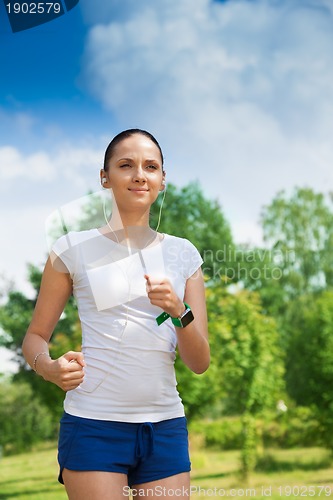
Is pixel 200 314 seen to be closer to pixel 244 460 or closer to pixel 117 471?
pixel 117 471

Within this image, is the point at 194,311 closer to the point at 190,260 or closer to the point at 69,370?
the point at 190,260

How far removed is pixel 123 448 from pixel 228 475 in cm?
734

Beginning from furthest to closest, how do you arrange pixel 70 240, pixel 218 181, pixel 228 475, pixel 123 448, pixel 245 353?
1. pixel 218 181
2. pixel 228 475
3. pixel 245 353
4. pixel 70 240
5. pixel 123 448

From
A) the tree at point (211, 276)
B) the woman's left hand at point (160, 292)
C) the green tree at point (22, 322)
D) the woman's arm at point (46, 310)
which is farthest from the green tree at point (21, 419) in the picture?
the woman's left hand at point (160, 292)

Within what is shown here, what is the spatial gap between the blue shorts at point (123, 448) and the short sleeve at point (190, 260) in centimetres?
31

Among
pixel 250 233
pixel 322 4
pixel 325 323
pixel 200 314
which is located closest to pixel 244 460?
pixel 325 323

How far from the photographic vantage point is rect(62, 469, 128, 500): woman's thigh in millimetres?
1234

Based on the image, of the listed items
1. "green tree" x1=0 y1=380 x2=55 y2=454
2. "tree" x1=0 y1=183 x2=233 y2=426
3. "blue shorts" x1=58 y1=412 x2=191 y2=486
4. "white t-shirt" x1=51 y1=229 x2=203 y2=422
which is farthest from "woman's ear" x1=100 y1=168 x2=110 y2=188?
"green tree" x1=0 y1=380 x2=55 y2=454

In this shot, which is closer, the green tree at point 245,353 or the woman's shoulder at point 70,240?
the woman's shoulder at point 70,240

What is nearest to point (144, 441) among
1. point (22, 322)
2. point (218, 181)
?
point (218, 181)

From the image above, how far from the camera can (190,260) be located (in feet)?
4.70

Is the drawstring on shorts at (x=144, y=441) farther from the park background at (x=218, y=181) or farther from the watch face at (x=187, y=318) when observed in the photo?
the park background at (x=218, y=181)

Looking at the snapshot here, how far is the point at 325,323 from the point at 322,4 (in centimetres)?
456

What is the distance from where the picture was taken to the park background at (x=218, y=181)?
7656 millimetres
